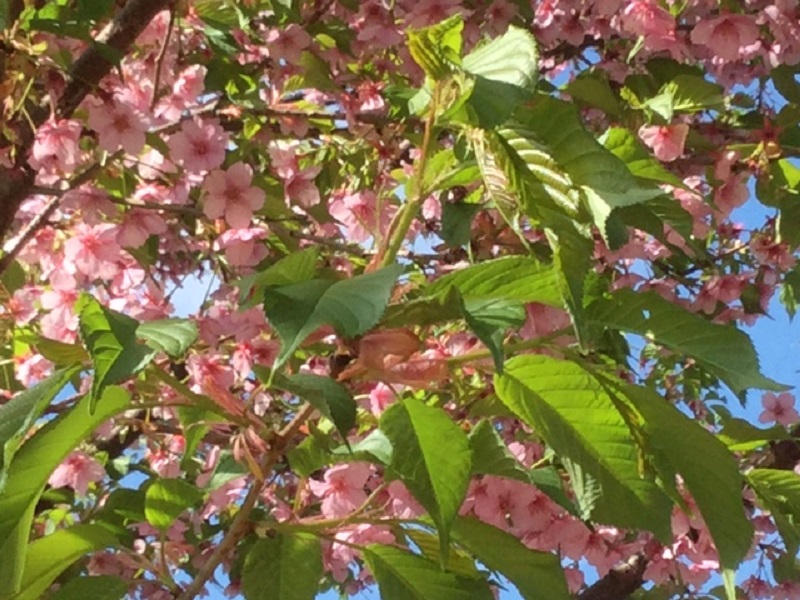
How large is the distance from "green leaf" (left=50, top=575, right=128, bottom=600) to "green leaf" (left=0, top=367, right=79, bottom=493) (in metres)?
0.25

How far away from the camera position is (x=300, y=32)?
137cm

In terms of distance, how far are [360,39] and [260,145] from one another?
0.21 metres

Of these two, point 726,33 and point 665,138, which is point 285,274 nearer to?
point 665,138

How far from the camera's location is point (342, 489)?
1021 mm

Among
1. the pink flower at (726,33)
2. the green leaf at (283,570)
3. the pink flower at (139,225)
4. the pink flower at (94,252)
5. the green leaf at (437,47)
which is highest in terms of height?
the pink flower at (726,33)

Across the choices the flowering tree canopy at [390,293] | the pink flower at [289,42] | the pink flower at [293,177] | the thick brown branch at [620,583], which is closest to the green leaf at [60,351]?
the flowering tree canopy at [390,293]

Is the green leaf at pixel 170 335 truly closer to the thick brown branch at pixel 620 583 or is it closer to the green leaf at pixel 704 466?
the green leaf at pixel 704 466

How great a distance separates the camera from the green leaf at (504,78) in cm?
45

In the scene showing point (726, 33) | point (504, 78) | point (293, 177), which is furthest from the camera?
point (726, 33)

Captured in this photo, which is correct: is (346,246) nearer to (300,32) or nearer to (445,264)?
(445,264)

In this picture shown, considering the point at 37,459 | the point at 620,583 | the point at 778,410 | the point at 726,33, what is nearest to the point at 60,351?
the point at 37,459

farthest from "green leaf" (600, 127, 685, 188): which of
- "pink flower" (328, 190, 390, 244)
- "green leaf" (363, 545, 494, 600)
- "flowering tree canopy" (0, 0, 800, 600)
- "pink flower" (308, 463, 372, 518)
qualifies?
"pink flower" (328, 190, 390, 244)

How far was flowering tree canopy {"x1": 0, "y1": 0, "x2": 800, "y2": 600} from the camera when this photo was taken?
1.77 ft

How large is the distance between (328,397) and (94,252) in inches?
25.9
